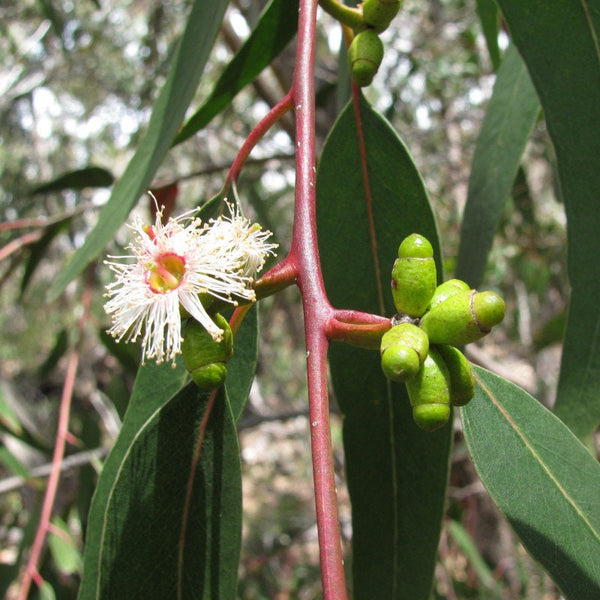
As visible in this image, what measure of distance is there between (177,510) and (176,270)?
290 mm

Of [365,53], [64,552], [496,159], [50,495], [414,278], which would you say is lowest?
[64,552]

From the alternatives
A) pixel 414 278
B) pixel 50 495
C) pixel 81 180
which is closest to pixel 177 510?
pixel 414 278

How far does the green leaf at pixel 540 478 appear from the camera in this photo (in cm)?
67

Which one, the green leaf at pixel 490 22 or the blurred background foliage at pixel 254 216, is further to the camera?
the blurred background foliage at pixel 254 216

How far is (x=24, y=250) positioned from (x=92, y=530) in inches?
57.4

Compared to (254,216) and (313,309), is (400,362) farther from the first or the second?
(254,216)

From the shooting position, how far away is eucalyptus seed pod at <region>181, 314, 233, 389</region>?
626 mm

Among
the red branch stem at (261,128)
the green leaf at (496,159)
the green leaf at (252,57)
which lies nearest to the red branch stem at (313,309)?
the red branch stem at (261,128)

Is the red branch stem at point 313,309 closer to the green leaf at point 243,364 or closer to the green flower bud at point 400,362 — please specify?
the green flower bud at point 400,362

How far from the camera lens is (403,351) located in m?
0.50

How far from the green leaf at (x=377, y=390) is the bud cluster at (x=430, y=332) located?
363 mm

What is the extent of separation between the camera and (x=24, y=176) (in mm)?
4691

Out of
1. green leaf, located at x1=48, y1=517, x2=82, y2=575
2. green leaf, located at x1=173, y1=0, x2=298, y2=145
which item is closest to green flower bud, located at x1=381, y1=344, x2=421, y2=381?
green leaf, located at x1=173, y1=0, x2=298, y2=145

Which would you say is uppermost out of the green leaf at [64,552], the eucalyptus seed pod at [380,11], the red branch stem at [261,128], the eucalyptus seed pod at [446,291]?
the eucalyptus seed pod at [380,11]
